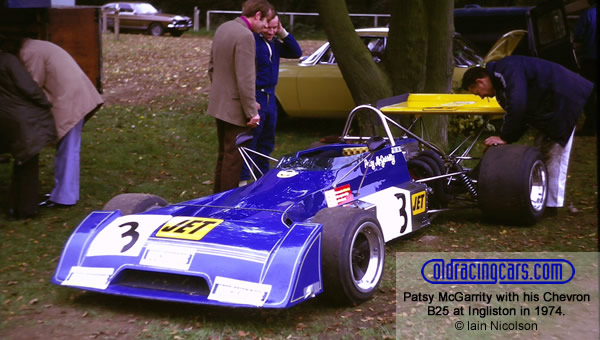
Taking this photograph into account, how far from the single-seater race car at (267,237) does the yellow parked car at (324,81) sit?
4.94 meters

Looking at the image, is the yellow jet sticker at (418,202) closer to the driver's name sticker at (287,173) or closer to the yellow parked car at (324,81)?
the driver's name sticker at (287,173)

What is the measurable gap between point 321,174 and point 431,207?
1.68 meters

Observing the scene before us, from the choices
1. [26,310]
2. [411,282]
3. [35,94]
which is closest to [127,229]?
[26,310]

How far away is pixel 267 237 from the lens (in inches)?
191

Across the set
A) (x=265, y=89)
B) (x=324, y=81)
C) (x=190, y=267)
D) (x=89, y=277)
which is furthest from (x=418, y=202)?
(x=324, y=81)

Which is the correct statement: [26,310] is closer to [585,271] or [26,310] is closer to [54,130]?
[54,130]

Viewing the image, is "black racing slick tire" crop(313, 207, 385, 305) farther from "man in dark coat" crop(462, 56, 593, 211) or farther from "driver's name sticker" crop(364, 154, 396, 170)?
"man in dark coat" crop(462, 56, 593, 211)

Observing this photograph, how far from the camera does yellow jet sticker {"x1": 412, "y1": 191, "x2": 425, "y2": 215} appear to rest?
21.3ft

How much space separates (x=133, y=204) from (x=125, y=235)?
0.64m

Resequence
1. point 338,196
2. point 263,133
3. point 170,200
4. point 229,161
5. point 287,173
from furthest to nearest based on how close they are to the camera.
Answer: point 170,200, point 263,133, point 229,161, point 287,173, point 338,196

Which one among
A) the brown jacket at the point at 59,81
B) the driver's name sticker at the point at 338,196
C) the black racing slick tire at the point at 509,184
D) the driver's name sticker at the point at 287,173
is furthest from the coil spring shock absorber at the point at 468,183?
the brown jacket at the point at 59,81

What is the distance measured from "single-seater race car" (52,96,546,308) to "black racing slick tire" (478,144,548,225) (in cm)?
68

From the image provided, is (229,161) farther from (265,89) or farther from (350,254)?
(350,254)

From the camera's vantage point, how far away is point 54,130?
23.6 feet
